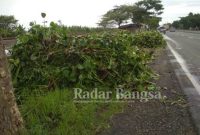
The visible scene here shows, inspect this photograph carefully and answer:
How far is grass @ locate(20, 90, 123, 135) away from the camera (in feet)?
16.3

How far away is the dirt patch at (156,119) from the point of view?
499 cm

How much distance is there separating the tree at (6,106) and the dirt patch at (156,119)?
1205 mm

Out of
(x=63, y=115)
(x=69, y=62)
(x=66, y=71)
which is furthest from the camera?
(x=69, y=62)

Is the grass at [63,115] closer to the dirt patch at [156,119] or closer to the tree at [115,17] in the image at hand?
the dirt patch at [156,119]

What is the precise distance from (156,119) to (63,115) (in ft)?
4.58

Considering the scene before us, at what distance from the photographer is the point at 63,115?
5.39 metres

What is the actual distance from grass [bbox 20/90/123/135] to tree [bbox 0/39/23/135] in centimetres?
29

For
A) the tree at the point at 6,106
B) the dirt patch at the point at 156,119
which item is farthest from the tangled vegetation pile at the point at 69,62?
the tree at the point at 6,106

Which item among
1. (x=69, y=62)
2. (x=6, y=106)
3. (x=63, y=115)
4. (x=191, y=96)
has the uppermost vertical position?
(x=69, y=62)

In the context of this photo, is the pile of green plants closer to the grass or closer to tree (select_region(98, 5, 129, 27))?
the grass

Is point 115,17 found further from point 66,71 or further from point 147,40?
point 66,71

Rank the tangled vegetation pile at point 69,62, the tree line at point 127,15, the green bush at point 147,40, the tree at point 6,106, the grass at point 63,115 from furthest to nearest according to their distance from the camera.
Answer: the tree line at point 127,15, the green bush at point 147,40, the tangled vegetation pile at point 69,62, the grass at point 63,115, the tree at point 6,106

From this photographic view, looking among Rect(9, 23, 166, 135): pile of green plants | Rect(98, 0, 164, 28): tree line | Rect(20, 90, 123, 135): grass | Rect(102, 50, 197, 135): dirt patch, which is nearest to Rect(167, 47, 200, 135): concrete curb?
Rect(102, 50, 197, 135): dirt patch

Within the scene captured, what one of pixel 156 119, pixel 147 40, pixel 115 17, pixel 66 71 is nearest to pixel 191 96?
pixel 156 119
